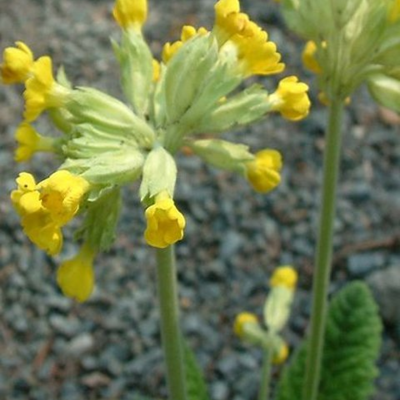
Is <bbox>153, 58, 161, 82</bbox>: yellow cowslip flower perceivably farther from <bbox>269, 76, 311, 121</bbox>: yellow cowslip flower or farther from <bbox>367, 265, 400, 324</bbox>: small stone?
<bbox>367, 265, 400, 324</bbox>: small stone

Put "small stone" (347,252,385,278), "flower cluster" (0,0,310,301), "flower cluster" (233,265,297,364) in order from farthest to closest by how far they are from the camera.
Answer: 1. "small stone" (347,252,385,278)
2. "flower cluster" (233,265,297,364)
3. "flower cluster" (0,0,310,301)

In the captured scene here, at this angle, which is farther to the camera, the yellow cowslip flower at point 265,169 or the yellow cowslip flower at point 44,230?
the yellow cowslip flower at point 265,169

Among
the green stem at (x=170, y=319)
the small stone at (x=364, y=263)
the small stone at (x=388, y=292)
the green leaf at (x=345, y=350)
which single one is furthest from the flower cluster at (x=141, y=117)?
the small stone at (x=364, y=263)

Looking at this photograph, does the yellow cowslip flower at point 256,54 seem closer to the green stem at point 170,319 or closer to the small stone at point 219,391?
the green stem at point 170,319

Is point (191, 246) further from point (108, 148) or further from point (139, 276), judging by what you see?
point (108, 148)

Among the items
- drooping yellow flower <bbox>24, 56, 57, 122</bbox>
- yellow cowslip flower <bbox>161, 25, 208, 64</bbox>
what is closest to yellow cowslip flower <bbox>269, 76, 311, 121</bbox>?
yellow cowslip flower <bbox>161, 25, 208, 64</bbox>

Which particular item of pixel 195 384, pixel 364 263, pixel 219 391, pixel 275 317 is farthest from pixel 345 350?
pixel 364 263

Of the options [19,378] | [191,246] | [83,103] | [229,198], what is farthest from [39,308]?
[83,103]
